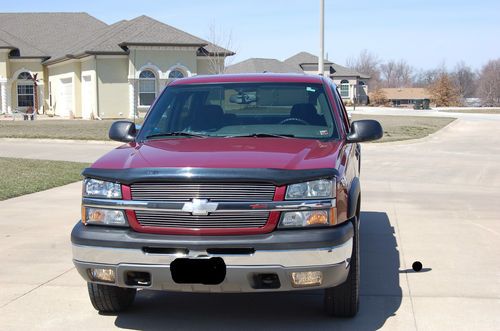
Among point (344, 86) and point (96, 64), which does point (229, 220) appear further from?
point (344, 86)

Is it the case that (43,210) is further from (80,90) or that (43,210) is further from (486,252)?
(80,90)

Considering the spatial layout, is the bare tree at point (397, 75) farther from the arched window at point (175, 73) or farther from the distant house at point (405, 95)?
the arched window at point (175, 73)

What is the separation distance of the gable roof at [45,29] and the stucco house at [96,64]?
0.07 meters

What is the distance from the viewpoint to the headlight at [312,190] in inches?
170

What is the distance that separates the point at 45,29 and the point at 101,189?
47.7m

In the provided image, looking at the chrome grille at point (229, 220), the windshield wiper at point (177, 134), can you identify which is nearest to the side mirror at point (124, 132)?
the windshield wiper at point (177, 134)

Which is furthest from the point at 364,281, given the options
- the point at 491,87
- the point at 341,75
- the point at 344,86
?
the point at 491,87

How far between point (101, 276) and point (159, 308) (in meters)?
0.97

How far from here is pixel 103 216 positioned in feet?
14.8

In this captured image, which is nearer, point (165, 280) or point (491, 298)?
point (165, 280)

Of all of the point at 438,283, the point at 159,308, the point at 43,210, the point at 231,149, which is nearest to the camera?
the point at 231,149

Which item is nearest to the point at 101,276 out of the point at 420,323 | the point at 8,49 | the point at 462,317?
the point at 420,323

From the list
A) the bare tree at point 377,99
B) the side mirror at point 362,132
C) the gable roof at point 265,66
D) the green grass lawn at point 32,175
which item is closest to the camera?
the side mirror at point 362,132

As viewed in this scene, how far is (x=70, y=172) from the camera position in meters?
14.8
